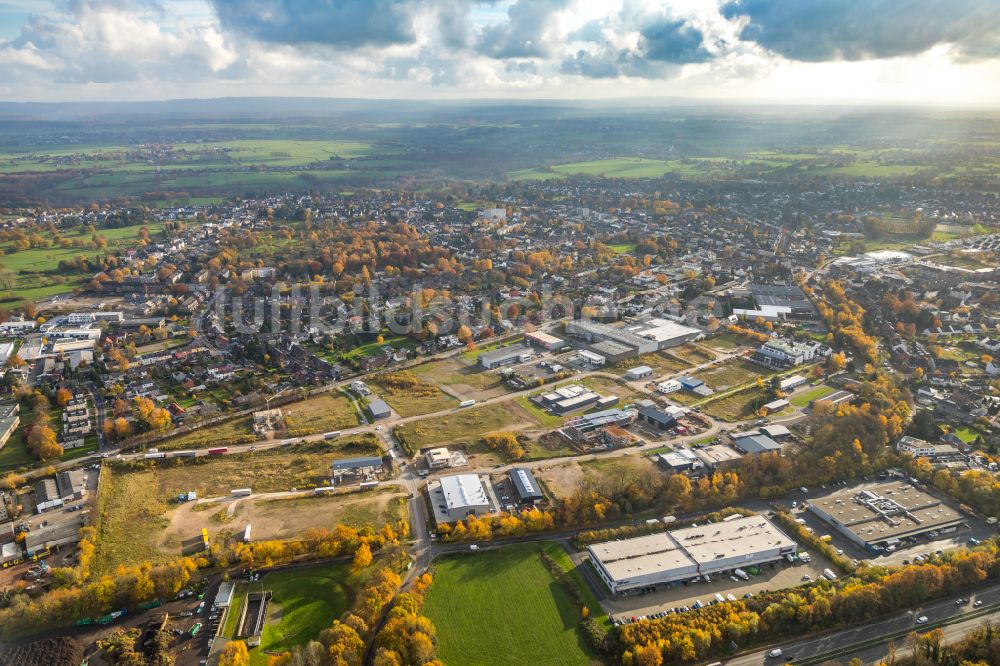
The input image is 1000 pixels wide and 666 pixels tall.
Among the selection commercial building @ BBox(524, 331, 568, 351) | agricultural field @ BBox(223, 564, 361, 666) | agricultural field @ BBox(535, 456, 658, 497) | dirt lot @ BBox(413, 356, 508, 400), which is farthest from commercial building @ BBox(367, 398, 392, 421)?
commercial building @ BBox(524, 331, 568, 351)

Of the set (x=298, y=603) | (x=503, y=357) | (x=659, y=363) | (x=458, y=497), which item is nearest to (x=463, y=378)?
(x=503, y=357)

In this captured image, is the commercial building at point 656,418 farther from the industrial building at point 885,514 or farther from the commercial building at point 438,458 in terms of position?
the commercial building at point 438,458

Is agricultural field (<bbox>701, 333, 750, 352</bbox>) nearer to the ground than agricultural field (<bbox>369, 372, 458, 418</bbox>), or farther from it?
farther from it

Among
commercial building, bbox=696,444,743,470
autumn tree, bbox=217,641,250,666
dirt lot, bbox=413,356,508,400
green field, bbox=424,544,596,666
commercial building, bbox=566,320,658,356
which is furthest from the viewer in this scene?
commercial building, bbox=566,320,658,356

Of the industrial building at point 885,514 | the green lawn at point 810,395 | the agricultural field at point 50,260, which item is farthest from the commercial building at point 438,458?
the agricultural field at point 50,260

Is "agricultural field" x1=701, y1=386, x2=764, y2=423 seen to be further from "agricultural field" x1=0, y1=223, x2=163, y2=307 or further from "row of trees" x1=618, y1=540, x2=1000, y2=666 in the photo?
"agricultural field" x1=0, y1=223, x2=163, y2=307
